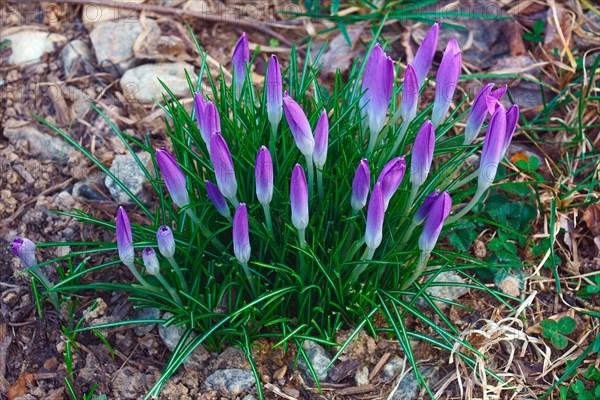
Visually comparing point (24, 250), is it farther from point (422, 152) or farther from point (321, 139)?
point (422, 152)

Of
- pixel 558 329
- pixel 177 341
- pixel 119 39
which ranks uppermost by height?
pixel 119 39

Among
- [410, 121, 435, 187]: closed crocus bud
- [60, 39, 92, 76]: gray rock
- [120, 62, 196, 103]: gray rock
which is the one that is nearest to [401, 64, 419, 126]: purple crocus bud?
[410, 121, 435, 187]: closed crocus bud

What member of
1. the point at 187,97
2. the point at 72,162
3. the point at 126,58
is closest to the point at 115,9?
the point at 126,58

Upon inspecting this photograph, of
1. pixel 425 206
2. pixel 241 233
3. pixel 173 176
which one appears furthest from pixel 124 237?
pixel 425 206

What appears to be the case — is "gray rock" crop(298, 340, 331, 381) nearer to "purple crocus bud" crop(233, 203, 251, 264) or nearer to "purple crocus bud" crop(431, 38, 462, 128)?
"purple crocus bud" crop(233, 203, 251, 264)

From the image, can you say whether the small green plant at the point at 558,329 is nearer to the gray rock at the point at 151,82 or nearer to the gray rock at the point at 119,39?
the gray rock at the point at 151,82

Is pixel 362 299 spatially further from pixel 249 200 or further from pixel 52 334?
pixel 52 334
